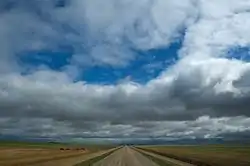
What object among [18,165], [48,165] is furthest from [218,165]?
[18,165]

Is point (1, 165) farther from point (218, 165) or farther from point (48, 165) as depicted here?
point (218, 165)

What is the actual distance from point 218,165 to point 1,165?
30437 millimetres

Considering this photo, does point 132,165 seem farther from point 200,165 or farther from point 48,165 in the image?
point 48,165

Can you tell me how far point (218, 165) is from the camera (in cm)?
5281

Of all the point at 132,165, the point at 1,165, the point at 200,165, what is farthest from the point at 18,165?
the point at 200,165

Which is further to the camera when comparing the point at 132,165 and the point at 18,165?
the point at 18,165

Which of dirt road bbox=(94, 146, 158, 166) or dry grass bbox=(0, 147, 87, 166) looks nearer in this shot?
dirt road bbox=(94, 146, 158, 166)

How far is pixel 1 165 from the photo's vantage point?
5106 centimetres

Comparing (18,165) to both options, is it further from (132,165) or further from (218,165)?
(218,165)

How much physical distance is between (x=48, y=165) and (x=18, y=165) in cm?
440

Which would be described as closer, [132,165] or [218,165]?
[132,165]

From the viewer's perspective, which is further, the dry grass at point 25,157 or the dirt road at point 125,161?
the dry grass at point 25,157

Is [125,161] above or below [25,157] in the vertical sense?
below

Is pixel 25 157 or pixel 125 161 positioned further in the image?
pixel 25 157
